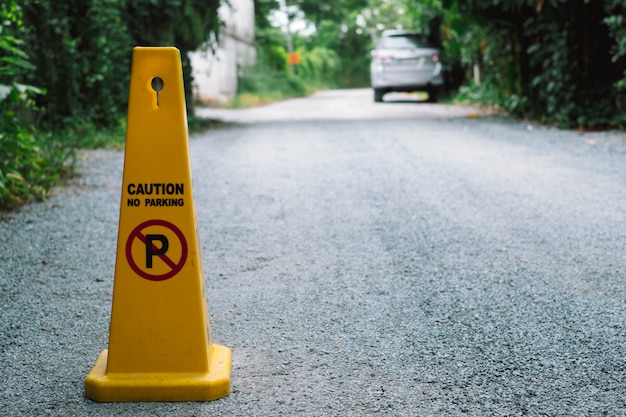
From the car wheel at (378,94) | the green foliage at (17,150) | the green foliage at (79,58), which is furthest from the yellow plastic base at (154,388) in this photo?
the car wheel at (378,94)

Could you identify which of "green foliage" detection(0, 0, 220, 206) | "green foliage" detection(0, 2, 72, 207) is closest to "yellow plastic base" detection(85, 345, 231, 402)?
"green foliage" detection(0, 2, 72, 207)

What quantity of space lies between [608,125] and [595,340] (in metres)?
7.87

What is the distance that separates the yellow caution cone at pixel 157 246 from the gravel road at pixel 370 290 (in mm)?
168

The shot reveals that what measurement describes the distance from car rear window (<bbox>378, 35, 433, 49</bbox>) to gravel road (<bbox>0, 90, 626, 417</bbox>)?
12.5 meters

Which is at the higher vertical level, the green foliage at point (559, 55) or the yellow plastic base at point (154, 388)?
the green foliage at point (559, 55)

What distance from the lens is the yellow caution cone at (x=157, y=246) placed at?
2336 mm

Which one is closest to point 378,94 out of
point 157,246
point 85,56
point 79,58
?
point 85,56

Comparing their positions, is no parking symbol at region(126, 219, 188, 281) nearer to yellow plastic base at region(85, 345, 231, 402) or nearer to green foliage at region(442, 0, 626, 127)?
yellow plastic base at region(85, 345, 231, 402)

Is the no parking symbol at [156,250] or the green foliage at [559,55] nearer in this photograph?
the no parking symbol at [156,250]

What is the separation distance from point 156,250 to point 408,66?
17.0 m

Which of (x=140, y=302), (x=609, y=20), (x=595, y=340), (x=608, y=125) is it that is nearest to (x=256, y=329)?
(x=140, y=302)

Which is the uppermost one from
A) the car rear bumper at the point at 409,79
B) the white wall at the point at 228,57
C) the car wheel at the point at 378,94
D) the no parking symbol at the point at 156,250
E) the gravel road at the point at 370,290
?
the white wall at the point at 228,57

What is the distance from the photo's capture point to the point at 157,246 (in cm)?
236

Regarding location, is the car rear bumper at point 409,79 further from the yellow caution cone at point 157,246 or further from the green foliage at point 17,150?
the yellow caution cone at point 157,246
